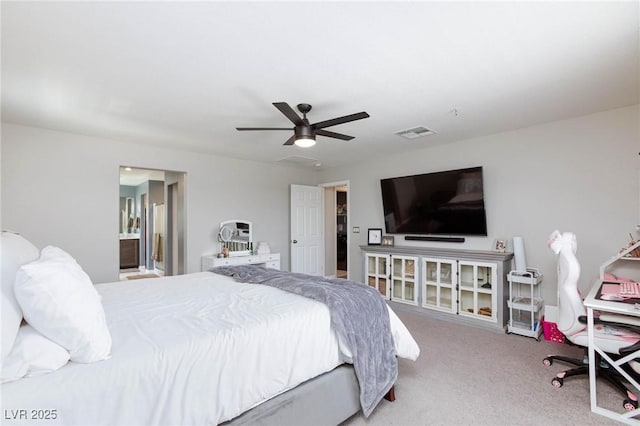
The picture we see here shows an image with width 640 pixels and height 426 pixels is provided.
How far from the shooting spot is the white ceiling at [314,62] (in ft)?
5.71

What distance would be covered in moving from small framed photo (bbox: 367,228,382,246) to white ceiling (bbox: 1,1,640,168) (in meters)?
2.24

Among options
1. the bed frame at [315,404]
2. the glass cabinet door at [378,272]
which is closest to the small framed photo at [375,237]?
the glass cabinet door at [378,272]

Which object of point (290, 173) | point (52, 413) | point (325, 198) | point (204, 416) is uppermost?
point (290, 173)

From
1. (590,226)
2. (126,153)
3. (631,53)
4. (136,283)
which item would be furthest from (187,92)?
(590,226)

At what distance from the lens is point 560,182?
3.62 metres

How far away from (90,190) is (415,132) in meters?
4.29

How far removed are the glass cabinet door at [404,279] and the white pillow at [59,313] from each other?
3.98 meters

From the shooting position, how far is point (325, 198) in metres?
7.00

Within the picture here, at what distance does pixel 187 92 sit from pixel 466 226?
3.80 metres

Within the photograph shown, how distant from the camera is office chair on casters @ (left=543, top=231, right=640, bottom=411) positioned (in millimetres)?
2170

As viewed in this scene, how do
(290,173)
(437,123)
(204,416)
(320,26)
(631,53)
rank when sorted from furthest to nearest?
(290,173), (437,123), (631,53), (320,26), (204,416)

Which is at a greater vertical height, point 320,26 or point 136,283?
point 320,26

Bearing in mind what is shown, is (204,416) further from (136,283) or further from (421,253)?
(421,253)

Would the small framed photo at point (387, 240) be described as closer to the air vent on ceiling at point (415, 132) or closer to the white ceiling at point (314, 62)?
the air vent on ceiling at point (415, 132)
